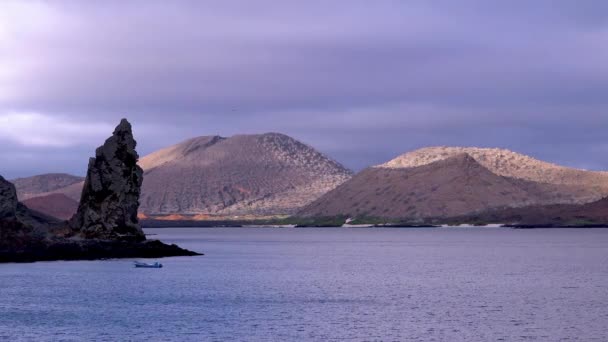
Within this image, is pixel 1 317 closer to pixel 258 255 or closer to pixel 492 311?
pixel 492 311

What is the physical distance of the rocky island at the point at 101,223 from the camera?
151 meters

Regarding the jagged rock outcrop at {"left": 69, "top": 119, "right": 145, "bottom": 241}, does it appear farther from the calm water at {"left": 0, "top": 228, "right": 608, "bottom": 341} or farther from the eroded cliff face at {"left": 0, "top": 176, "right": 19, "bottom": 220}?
the eroded cliff face at {"left": 0, "top": 176, "right": 19, "bottom": 220}

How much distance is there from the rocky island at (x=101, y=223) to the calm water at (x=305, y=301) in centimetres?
281

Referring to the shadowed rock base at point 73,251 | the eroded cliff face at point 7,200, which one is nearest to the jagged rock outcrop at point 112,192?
the shadowed rock base at point 73,251

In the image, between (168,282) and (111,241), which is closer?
(168,282)

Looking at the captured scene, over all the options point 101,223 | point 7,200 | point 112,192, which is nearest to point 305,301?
point 7,200

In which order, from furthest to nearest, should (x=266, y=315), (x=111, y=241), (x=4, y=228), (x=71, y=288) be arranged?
(x=111, y=241) → (x=4, y=228) → (x=71, y=288) → (x=266, y=315)

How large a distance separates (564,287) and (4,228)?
259 feet

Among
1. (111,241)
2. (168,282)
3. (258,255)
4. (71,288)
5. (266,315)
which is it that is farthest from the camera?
(258,255)

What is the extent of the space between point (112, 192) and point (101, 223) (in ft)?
17.1

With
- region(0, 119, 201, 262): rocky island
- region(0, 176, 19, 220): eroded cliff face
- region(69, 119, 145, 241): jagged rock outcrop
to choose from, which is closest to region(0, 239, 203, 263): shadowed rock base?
region(0, 119, 201, 262): rocky island

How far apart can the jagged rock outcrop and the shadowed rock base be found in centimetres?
163

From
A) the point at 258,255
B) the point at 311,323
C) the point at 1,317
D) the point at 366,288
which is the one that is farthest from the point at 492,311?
the point at 258,255

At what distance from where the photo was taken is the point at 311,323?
8100 centimetres
